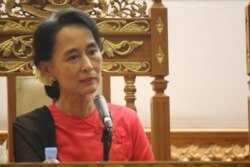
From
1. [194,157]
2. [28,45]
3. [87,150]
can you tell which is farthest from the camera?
[194,157]

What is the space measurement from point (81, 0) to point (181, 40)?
3.17 feet

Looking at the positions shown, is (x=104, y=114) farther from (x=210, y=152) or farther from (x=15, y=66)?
(x=210, y=152)

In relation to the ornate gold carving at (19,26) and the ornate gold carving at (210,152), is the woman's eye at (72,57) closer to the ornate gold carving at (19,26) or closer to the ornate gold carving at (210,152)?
the ornate gold carving at (19,26)

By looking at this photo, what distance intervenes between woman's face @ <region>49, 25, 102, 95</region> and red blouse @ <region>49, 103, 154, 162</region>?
112 mm

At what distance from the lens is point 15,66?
231cm

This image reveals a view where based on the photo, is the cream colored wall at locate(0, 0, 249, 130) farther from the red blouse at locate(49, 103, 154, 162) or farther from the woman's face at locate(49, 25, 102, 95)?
the woman's face at locate(49, 25, 102, 95)

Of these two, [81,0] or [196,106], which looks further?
[196,106]

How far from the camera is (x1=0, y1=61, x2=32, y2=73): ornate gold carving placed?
2305 millimetres

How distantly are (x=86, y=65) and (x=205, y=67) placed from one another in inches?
54.4

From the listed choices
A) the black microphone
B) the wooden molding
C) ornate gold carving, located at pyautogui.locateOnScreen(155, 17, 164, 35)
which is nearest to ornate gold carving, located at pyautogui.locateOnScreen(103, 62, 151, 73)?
ornate gold carving, located at pyautogui.locateOnScreen(155, 17, 164, 35)

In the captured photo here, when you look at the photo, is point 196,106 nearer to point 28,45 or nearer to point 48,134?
point 28,45

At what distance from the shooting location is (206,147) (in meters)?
3.03

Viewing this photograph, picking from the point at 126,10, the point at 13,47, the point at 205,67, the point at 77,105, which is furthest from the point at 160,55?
the point at 205,67

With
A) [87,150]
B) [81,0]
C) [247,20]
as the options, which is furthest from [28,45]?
[247,20]
